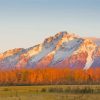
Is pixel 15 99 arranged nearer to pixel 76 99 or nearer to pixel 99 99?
pixel 76 99

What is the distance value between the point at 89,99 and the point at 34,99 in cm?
677

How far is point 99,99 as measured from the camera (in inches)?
1906

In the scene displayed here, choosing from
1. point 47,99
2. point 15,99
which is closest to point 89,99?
point 47,99

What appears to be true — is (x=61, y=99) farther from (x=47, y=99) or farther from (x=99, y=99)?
(x=99, y=99)

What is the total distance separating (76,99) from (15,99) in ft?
24.6

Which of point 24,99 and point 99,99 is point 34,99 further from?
point 99,99

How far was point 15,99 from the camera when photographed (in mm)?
47812

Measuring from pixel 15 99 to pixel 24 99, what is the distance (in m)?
1.18

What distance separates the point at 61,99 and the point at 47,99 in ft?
5.80

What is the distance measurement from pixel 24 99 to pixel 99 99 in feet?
30.6

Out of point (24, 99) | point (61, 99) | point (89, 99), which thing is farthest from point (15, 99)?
point (89, 99)

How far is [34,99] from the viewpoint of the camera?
4769cm

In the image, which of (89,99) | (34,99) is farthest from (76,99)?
(34,99)

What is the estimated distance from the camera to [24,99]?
4747cm
